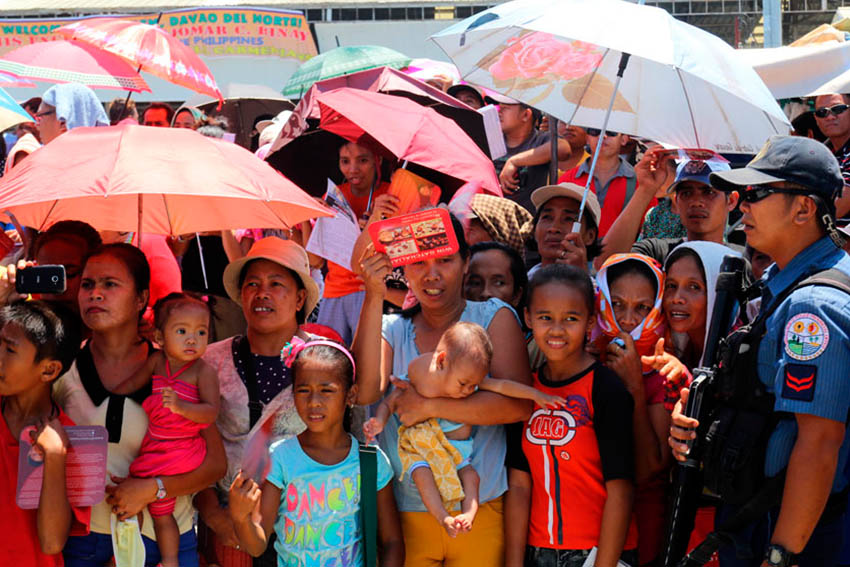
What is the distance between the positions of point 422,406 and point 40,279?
1591 millimetres

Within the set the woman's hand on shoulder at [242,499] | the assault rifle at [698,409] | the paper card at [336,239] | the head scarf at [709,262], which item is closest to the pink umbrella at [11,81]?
the paper card at [336,239]

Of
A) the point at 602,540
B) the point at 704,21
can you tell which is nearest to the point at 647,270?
→ the point at 602,540

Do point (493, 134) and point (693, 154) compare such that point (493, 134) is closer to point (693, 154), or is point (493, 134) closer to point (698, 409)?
point (693, 154)

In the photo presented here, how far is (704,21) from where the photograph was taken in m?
17.1

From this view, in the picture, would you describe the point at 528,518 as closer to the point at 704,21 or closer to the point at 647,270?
the point at 647,270

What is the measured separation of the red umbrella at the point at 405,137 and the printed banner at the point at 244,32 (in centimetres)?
1233

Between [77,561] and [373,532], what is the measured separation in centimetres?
120

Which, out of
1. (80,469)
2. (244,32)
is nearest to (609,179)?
(80,469)

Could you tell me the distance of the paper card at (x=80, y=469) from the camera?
3.33m

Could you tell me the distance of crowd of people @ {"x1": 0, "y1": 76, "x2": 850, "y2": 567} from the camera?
308cm

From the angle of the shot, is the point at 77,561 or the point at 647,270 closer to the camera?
the point at 77,561

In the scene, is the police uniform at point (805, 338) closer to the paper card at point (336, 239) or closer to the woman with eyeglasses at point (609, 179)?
the paper card at point (336, 239)

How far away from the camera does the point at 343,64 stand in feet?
24.8

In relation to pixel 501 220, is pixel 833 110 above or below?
above
